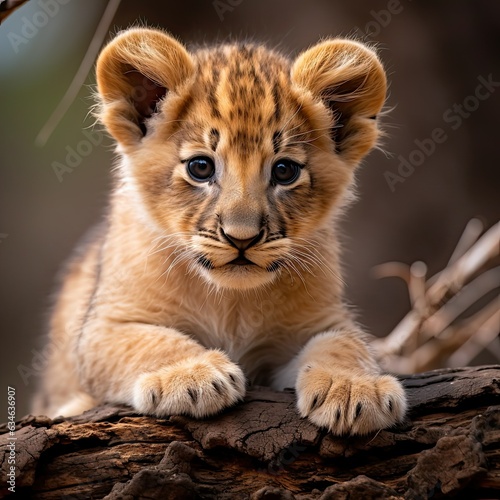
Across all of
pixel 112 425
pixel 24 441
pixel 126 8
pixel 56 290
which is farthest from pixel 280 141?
pixel 126 8

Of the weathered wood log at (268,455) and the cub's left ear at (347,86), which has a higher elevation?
the cub's left ear at (347,86)

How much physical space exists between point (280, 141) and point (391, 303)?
4477 mm

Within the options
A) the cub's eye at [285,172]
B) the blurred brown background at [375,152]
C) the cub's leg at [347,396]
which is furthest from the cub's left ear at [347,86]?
the blurred brown background at [375,152]

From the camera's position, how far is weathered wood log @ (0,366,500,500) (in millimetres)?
2730

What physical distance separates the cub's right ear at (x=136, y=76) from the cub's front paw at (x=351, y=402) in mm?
1692

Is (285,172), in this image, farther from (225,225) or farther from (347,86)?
(347,86)

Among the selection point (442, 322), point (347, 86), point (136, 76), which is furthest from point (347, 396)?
point (442, 322)

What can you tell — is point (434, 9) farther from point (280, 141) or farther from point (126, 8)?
point (280, 141)

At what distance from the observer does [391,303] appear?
7.74 m

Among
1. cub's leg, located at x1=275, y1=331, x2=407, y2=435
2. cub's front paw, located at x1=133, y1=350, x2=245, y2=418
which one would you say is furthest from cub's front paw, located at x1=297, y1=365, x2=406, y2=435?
cub's front paw, located at x1=133, y1=350, x2=245, y2=418

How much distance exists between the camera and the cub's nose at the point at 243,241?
3.33m

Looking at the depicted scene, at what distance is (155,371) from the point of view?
349 cm

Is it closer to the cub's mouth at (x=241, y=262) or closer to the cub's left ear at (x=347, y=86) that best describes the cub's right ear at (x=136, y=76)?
the cub's left ear at (x=347, y=86)

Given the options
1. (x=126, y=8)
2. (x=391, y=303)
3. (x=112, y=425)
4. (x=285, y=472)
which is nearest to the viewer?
(x=285, y=472)
